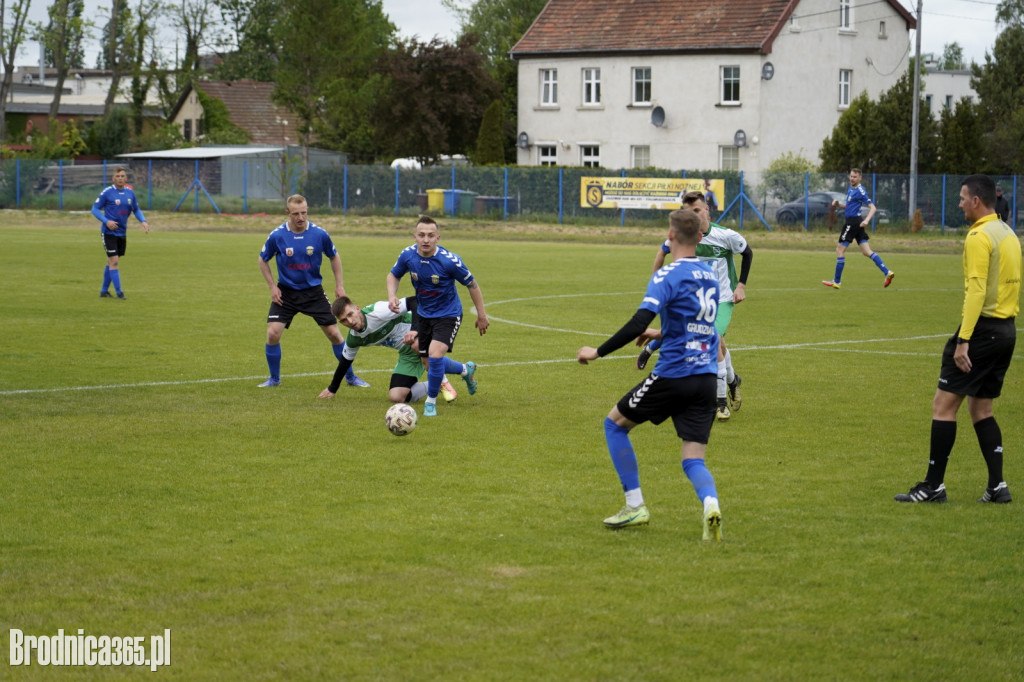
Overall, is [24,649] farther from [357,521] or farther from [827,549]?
[827,549]

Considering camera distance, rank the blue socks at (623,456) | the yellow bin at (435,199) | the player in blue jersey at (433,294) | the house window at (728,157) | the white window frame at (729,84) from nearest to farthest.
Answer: the blue socks at (623,456) < the player in blue jersey at (433,294) < the yellow bin at (435,199) < the white window frame at (729,84) < the house window at (728,157)

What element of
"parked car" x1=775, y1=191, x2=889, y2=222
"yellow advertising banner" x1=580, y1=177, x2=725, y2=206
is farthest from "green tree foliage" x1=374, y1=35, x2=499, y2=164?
"parked car" x1=775, y1=191, x2=889, y2=222

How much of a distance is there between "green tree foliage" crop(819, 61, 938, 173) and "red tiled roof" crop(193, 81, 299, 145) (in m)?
42.1

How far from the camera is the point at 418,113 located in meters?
65.8

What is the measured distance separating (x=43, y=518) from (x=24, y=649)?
236 centimetres

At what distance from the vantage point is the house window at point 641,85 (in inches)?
2306

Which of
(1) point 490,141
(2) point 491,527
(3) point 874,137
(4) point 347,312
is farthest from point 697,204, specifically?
(1) point 490,141

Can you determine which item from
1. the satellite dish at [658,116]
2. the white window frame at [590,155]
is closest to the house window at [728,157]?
the satellite dish at [658,116]

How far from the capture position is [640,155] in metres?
59.8

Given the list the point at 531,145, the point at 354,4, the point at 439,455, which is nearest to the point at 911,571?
the point at 439,455

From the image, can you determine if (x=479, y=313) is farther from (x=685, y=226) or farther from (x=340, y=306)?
(x=685, y=226)

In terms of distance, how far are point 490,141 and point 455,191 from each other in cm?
1190

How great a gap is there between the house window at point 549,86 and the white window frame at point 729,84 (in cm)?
877

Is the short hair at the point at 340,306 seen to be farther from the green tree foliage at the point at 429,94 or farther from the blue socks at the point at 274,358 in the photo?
the green tree foliage at the point at 429,94
